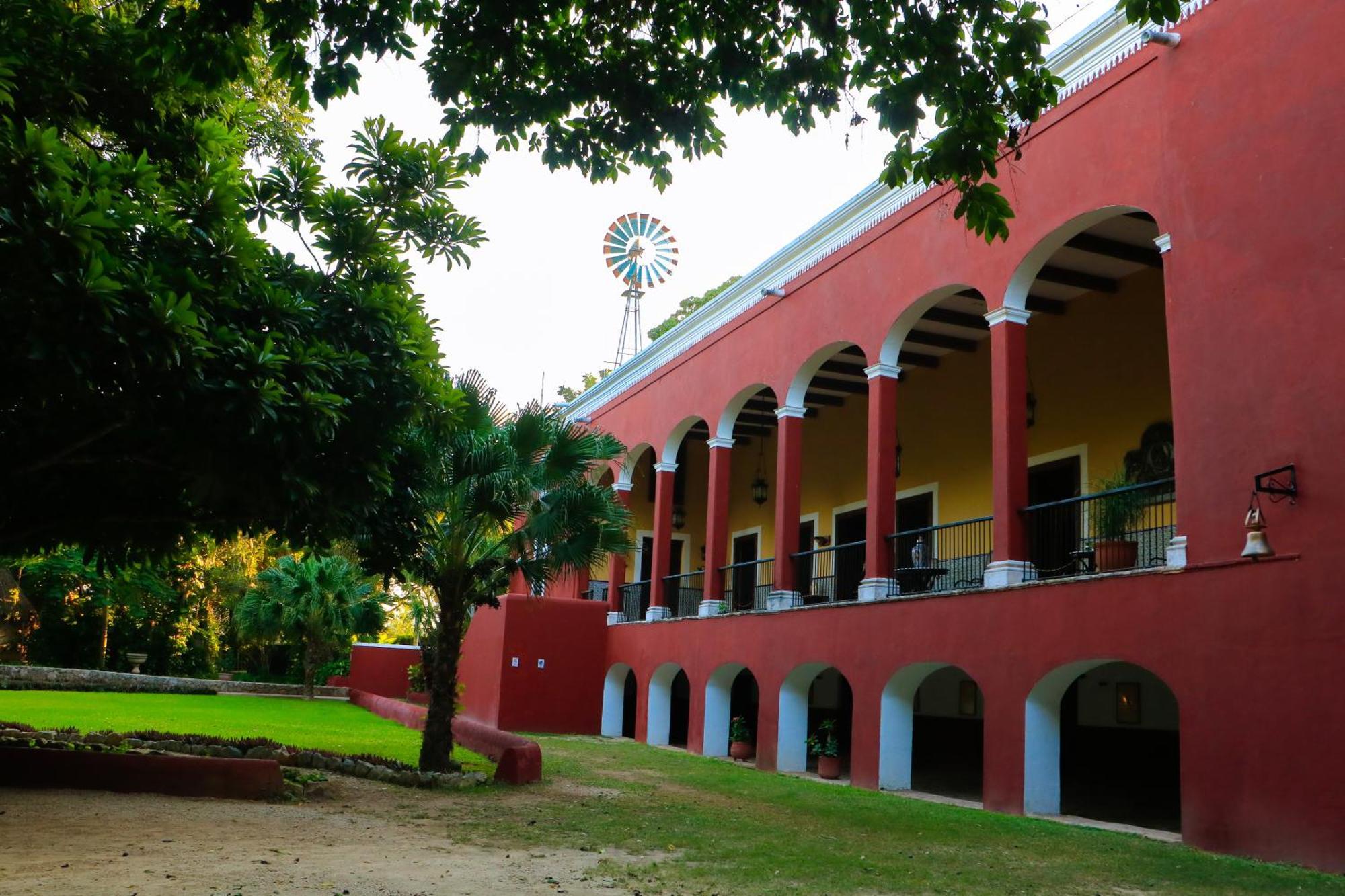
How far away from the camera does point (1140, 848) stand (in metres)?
8.30

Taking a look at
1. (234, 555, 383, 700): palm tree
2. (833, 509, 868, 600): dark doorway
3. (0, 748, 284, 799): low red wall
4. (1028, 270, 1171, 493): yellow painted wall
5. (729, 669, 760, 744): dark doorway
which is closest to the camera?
(0, 748, 284, 799): low red wall

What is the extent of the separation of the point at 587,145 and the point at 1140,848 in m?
6.41

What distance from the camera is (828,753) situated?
44.4 feet

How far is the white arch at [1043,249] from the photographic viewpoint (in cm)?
1064

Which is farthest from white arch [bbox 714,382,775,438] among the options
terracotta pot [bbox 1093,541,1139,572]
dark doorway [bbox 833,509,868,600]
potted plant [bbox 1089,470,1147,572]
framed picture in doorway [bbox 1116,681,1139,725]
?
terracotta pot [bbox 1093,541,1139,572]

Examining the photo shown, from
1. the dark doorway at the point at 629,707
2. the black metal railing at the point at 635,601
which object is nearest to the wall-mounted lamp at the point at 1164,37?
the black metal railing at the point at 635,601

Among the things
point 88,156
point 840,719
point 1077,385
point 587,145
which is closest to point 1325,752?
point 587,145

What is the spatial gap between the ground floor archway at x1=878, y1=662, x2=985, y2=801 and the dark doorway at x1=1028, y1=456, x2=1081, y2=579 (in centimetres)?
167

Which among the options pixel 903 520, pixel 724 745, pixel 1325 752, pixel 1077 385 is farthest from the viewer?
pixel 903 520

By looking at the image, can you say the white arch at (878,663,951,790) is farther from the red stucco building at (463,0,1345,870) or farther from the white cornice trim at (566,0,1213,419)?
the white cornice trim at (566,0,1213,419)

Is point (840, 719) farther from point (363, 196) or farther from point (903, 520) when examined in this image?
point (363, 196)

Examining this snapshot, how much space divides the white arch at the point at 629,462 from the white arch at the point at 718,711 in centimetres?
537

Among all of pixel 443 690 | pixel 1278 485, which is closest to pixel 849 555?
pixel 443 690

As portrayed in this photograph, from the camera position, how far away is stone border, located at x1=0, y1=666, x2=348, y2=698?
2666 centimetres
